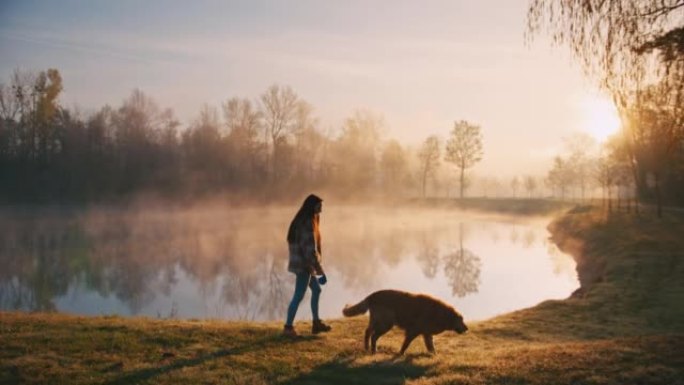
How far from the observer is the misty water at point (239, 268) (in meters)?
19.0

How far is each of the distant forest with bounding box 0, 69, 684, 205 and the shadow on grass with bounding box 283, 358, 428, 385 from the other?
1704 inches

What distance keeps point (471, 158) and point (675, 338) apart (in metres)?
74.5

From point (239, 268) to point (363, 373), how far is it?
18.9m

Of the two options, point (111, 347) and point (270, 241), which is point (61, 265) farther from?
point (111, 347)

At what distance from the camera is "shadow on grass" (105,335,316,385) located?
6897 mm

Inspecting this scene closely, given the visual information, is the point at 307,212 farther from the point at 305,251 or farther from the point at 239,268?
the point at 239,268

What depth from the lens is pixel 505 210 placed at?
75375 mm

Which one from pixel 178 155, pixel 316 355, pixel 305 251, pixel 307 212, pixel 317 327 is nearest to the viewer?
pixel 316 355

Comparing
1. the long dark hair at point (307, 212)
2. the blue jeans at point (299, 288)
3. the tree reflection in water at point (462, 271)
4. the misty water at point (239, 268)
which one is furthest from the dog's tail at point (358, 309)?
the tree reflection in water at point (462, 271)

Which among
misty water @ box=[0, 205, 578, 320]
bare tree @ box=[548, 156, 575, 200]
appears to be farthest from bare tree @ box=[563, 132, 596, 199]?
misty water @ box=[0, 205, 578, 320]

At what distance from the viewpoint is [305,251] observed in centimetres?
933

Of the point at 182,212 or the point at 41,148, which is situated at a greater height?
the point at 41,148

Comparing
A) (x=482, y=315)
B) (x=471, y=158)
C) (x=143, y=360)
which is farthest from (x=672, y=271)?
(x=471, y=158)

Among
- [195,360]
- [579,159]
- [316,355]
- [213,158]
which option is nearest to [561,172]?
[579,159]
